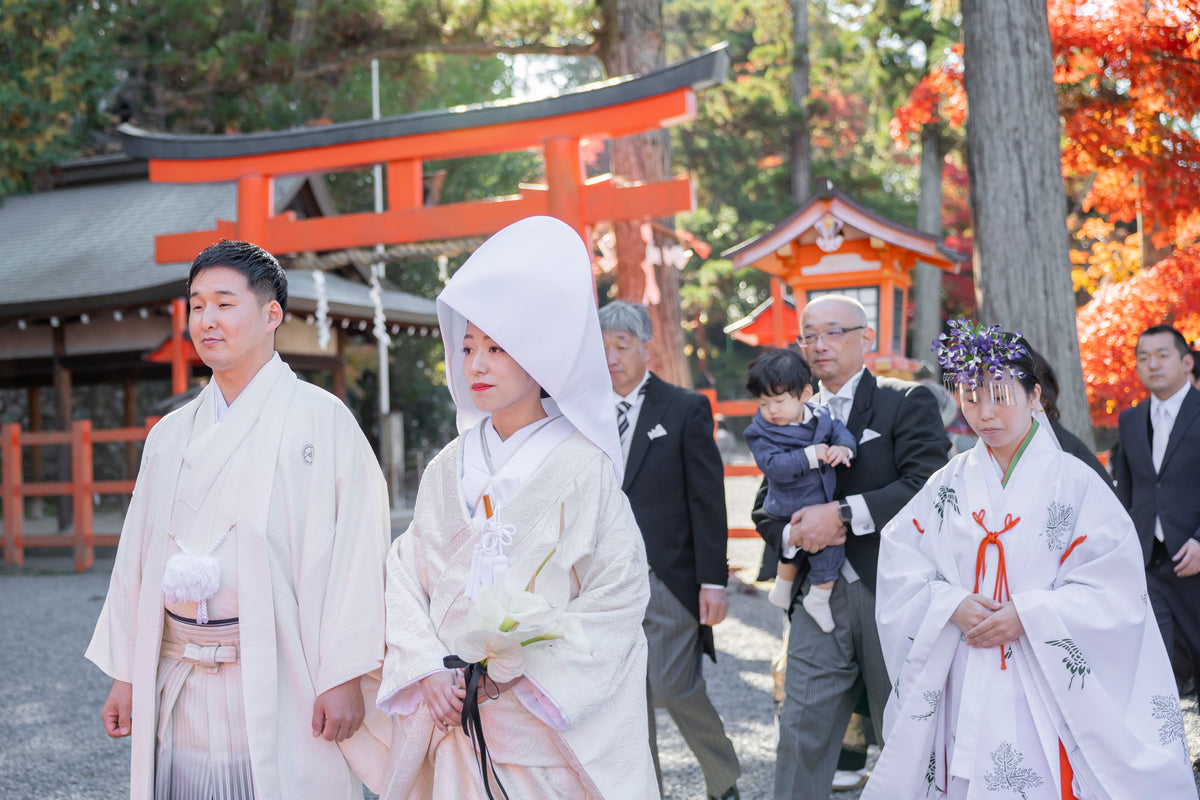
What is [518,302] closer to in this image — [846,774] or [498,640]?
[498,640]

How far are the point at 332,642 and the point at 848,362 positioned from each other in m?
2.04

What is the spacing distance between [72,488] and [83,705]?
542 centimetres

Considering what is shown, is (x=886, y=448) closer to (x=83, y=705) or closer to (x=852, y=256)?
(x=852, y=256)

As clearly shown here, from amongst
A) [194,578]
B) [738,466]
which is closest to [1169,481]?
[738,466]

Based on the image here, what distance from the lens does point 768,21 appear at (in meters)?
20.7

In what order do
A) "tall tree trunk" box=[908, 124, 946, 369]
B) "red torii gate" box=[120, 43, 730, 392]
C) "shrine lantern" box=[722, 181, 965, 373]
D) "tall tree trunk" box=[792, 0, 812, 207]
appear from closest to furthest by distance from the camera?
"shrine lantern" box=[722, 181, 965, 373], "red torii gate" box=[120, 43, 730, 392], "tall tree trunk" box=[908, 124, 946, 369], "tall tree trunk" box=[792, 0, 812, 207]

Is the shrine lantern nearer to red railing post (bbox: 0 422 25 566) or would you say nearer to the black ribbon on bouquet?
the black ribbon on bouquet

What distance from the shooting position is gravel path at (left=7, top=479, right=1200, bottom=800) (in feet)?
14.5

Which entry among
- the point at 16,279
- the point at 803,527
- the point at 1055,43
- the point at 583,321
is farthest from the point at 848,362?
the point at 16,279

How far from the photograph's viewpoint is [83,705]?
19.0 feet

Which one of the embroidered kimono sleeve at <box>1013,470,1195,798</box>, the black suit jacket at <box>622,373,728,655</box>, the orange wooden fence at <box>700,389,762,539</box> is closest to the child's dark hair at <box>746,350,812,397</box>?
the black suit jacket at <box>622,373,728,655</box>

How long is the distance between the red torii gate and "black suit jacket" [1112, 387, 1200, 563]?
366 cm

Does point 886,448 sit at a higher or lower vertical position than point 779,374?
lower

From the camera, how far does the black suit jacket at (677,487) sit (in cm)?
376
